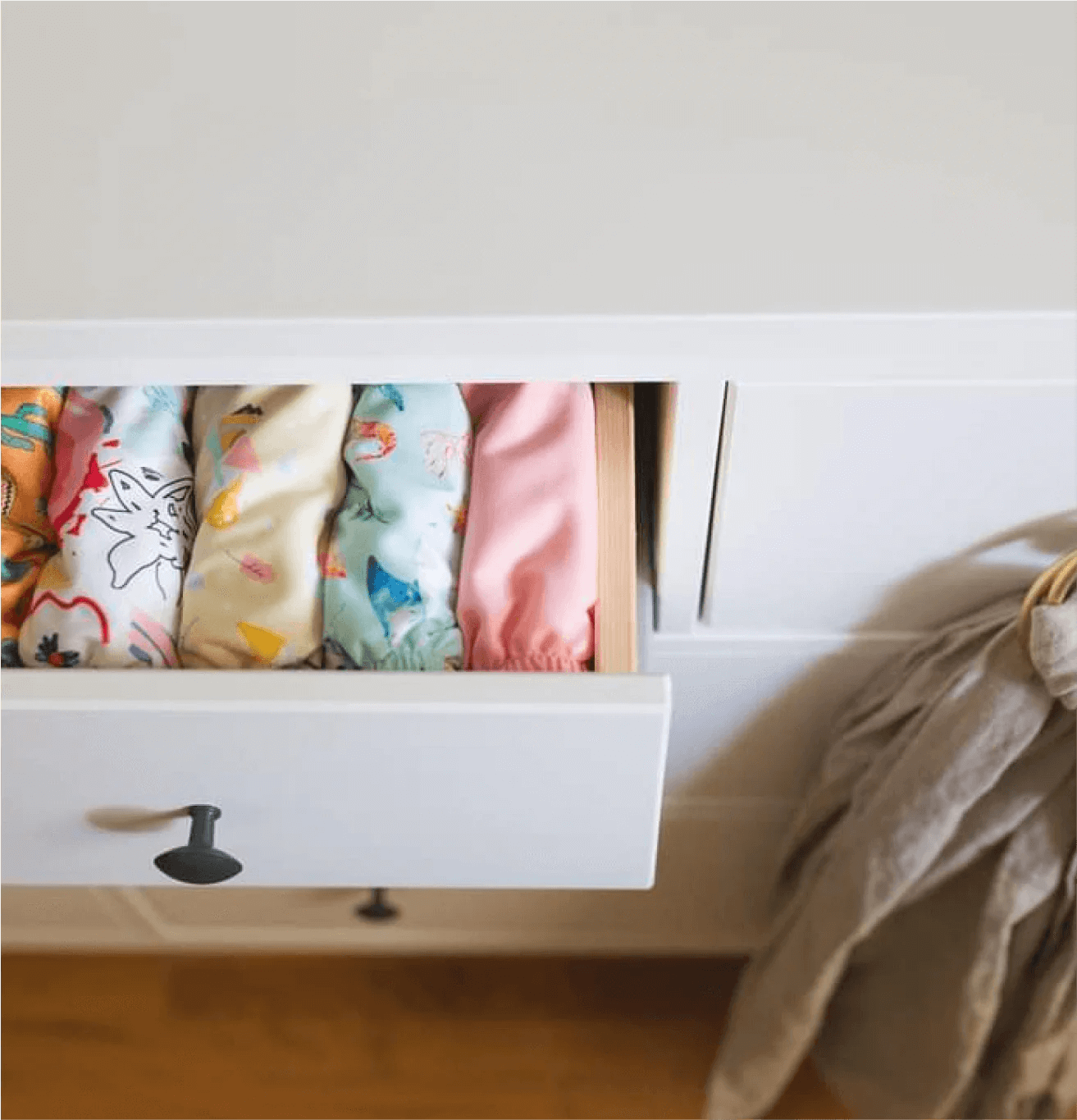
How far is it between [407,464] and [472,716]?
5.8 inches

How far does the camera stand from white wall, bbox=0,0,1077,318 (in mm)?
492

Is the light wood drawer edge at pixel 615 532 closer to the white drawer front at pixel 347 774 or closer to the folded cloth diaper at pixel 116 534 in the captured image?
the white drawer front at pixel 347 774

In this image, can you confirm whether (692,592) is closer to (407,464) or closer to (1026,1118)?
(407,464)

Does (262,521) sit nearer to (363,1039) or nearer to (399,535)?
(399,535)

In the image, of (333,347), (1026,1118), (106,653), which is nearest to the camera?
(333,347)

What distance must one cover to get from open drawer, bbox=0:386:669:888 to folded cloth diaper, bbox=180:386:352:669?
0.19ft

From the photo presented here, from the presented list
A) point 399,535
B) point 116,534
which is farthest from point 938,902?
point 116,534

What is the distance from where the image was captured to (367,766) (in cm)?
58

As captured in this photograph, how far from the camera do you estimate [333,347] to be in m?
0.49

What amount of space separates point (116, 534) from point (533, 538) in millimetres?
195

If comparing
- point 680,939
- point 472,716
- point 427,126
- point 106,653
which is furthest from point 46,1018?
point 427,126

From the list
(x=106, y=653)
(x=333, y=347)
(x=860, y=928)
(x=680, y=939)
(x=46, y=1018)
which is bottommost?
(x=46, y=1018)

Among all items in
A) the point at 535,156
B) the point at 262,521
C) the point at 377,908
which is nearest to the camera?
the point at 535,156

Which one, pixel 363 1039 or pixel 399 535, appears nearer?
pixel 399 535
